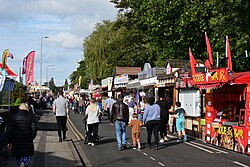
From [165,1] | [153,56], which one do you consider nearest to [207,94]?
[165,1]

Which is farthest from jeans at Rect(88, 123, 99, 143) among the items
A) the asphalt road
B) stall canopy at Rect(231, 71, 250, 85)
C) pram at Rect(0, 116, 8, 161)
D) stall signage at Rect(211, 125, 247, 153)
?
stall canopy at Rect(231, 71, 250, 85)

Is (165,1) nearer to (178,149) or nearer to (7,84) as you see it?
(7,84)

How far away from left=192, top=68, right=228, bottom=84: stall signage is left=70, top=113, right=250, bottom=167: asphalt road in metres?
2.31

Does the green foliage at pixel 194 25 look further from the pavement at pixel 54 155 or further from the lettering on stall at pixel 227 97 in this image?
the pavement at pixel 54 155

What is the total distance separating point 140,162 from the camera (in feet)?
39.2

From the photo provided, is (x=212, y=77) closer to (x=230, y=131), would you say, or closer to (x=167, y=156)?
(x=230, y=131)

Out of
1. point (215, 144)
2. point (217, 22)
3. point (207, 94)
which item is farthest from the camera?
point (217, 22)

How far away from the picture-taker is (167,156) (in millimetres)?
13109

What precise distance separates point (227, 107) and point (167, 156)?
15.7 feet

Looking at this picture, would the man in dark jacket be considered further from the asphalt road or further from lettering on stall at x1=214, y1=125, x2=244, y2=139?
lettering on stall at x1=214, y1=125, x2=244, y2=139

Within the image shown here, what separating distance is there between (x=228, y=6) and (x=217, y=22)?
2104 millimetres

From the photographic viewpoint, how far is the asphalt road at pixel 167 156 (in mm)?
11766

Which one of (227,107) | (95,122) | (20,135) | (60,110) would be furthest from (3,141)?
(227,107)

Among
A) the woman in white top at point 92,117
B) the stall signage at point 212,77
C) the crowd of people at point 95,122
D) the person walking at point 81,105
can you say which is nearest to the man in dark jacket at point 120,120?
the crowd of people at point 95,122
